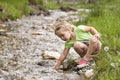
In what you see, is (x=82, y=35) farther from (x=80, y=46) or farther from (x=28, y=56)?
(x=28, y=56)

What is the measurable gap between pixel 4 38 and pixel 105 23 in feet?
Answer: 11.2

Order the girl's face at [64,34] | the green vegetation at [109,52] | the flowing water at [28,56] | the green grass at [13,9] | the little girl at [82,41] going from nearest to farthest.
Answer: the green vegetation at [109,52] < the girl's face at [64,34] < the flowing water at [28,56] < the little girl at [82,41] < the green grass at [13,9]

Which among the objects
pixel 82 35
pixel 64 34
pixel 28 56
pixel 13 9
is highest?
pixel 64 34

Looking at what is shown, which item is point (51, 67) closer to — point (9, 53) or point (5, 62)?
point (5, 62)

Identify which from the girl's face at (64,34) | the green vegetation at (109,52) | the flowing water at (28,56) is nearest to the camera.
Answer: the green vegetation at (109,52)

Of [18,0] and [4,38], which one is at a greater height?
[4,38]

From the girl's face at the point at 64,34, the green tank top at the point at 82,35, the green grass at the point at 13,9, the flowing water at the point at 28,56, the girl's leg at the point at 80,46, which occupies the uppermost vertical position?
the girl's face at the point at 64,34

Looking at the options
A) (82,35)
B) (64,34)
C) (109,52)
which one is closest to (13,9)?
(82,35)

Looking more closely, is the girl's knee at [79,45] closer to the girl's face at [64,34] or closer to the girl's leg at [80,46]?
the girl's leg at [80,46]

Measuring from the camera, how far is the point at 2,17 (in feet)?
59.6

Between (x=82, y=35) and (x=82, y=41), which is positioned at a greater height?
(x=82, y=35)

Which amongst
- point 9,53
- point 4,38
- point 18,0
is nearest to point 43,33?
point 4,38

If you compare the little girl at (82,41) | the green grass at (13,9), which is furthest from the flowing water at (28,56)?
the green grass at (13,9)

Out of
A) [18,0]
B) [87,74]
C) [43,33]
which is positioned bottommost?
[18,0]
